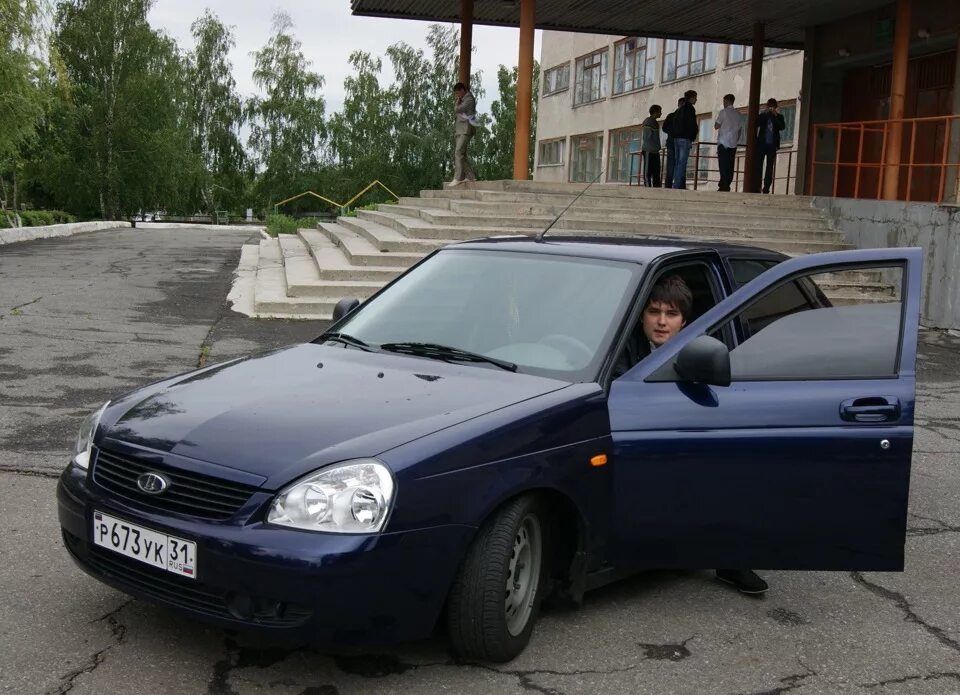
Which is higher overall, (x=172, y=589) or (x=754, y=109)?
(x=754, y=109)

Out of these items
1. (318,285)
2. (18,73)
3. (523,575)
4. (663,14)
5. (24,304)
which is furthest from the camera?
(18,73)

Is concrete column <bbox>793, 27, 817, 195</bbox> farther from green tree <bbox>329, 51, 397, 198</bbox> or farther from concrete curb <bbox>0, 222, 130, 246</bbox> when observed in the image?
green tree <bbox>329, 51, 397, 198</bbox>

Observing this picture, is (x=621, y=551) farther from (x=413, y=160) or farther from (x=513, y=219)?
(x=413, y=160)

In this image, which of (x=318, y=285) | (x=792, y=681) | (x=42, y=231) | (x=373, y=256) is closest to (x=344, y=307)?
(x=792, y=681)

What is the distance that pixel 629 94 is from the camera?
4191cm

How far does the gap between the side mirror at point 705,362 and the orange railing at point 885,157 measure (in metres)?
13.8

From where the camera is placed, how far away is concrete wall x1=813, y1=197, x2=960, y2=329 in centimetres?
1380

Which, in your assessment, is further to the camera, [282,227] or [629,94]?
[629,94]

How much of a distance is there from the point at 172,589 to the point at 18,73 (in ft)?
79.9

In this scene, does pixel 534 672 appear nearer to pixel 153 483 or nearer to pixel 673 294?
pixel 153 483

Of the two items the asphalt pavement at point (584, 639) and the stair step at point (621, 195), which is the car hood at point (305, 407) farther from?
the stair step at point (621, 195)

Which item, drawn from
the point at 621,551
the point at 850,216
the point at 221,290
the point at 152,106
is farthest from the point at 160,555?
the point at 152,106

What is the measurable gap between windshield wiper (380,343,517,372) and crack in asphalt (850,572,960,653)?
2.01 m

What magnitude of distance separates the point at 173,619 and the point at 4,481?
2246mm
